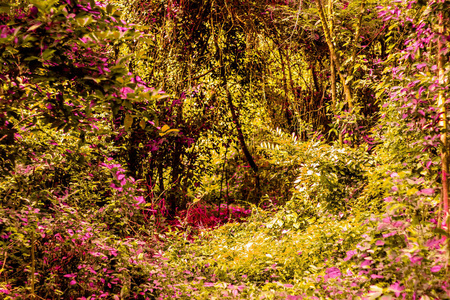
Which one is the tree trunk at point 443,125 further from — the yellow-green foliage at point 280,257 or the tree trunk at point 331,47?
the tree trunk at point 331,47

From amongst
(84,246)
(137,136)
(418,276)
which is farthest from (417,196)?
(137,136)

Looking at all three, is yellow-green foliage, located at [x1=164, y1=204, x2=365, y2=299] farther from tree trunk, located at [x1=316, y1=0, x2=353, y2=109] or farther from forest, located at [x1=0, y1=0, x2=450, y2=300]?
tree trunk, located at [x1=316, y1=0, x2=353, y2=109]

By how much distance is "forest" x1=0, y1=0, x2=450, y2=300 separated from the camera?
1516 mm

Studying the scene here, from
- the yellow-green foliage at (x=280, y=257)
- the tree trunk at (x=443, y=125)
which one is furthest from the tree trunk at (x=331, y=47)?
the tree trunk at (x=443, y=125)

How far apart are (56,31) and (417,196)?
Answer: 165 centimetres

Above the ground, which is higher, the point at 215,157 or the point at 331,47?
the point at 331,47

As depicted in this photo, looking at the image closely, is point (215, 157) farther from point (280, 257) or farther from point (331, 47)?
point (280, 257)

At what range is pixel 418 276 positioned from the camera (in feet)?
4.75

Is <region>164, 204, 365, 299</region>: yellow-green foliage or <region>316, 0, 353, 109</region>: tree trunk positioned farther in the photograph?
<region>316, 0, 353, 109</region>: tree trunk

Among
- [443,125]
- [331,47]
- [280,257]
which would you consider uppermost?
[331,47]

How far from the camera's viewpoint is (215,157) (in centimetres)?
629

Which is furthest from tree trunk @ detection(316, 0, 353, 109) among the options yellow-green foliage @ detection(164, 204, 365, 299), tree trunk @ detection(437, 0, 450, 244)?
tree trunk @ detection(437, 0, 450, 244)

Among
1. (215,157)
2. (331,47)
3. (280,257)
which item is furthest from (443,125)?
(215,157)

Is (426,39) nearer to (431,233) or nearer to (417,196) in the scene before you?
(417,196)
